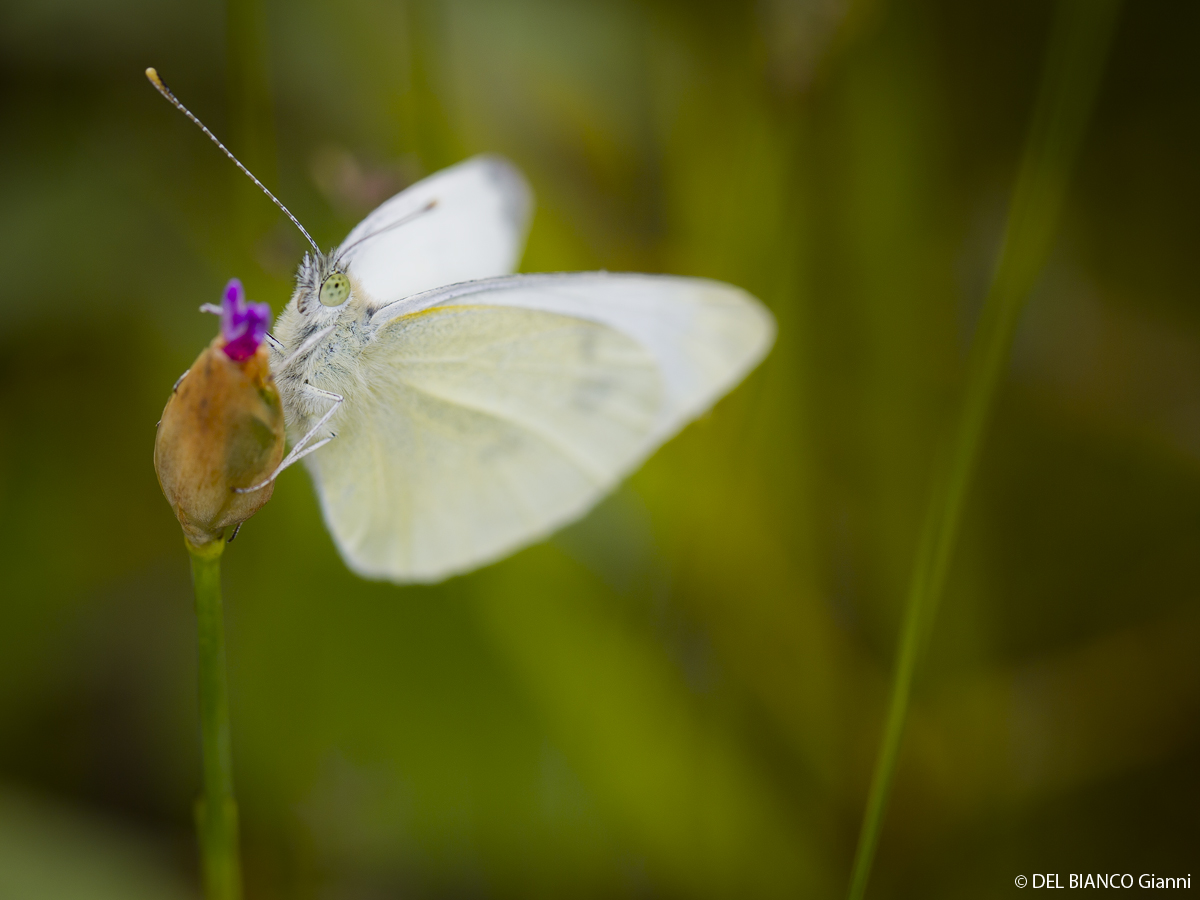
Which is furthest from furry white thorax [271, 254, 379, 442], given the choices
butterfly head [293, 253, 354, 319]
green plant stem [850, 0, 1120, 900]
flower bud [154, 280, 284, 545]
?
green plant stem [850, 0, 1120, 900]

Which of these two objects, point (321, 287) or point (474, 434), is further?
point (474, 434)

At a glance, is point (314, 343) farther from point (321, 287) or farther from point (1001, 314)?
point (1001, 314)

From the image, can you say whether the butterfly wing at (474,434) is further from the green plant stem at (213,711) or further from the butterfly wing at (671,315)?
the green plant stem at (213,711)

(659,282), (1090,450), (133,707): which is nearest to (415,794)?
(133,707)

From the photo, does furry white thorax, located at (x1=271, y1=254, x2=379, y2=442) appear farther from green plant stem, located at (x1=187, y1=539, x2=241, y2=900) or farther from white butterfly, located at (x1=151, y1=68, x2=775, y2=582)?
green plant stem, located at (x1=187, y1=539, x2=241, y2=900)

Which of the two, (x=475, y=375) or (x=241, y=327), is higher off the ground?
(x=475, y=375)

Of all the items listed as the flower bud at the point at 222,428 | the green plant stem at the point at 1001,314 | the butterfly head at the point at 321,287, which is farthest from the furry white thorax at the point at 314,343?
the green plant stem at the point at 1001,314

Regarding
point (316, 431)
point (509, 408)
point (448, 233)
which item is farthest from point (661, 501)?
point (316, 431)
